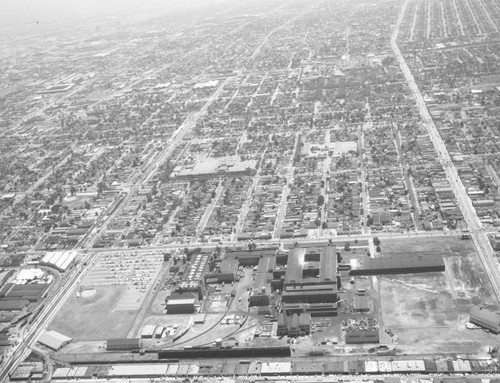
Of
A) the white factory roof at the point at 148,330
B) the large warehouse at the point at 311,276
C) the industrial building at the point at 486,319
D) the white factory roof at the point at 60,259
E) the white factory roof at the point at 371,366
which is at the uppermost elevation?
the white factory roof at the point at 60,259

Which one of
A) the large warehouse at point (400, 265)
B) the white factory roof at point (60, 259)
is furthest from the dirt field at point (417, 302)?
the white factory roof at point (60, 259)

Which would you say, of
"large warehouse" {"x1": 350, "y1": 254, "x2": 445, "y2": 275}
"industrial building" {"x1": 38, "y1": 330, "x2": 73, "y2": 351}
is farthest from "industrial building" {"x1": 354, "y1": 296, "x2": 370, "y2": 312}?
"industrial building" {"x1": 38, "y1": 330, "x2": 73, "y2": 351}

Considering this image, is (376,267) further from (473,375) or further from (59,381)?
(59,381)

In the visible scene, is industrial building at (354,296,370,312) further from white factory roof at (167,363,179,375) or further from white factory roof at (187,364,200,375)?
white factory roof at (167,363,179,375)

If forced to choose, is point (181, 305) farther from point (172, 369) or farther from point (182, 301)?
point (172, 369)

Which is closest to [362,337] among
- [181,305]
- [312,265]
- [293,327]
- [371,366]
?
[371,366]

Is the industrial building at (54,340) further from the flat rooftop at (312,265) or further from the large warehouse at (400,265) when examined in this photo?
the large warehouse at (400,265)
